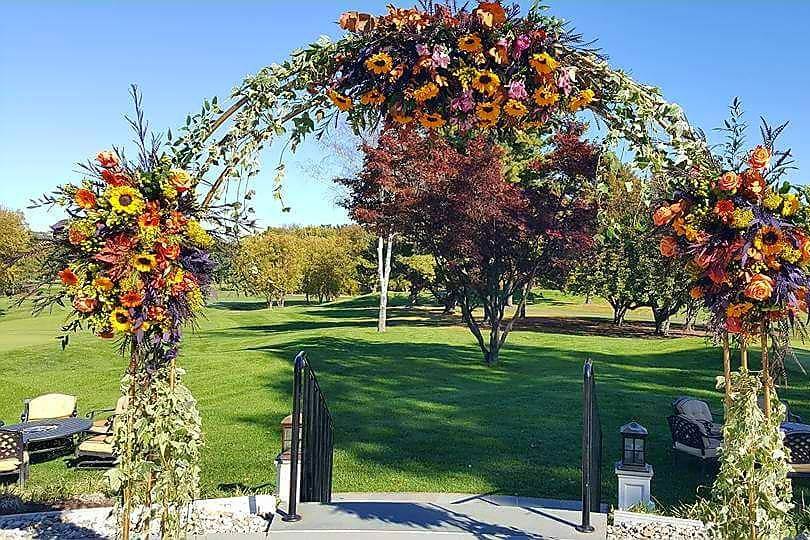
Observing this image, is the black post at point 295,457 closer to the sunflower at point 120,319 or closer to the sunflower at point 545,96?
the sunflower at point 120,319

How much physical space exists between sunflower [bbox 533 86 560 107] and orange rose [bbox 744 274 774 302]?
3.99 ft

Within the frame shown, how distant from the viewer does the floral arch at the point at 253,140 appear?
297cm

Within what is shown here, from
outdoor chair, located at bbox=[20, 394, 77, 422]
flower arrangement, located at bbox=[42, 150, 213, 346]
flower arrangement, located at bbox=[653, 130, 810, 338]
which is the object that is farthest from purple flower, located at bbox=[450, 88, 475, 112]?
outdoor chair, located at bbox=[20, 394, 77, 422]

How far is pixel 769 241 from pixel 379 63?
1.86m

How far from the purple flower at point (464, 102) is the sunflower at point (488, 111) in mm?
43

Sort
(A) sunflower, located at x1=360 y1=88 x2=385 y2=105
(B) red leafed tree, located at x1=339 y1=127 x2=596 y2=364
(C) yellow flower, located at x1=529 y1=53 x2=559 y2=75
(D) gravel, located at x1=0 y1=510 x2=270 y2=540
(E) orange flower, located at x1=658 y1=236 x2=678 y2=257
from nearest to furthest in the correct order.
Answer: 1. (E) orange flower, located at x1=658 y1=236 x2=678 y2=257
2. (C) yellow flower, located at x1=529 y1=53 x2=559 y2=75
3. (A) sunflower, located at x1=360 y1=88 x2=385 y2=105
4. (D) gravel, located at x1=0 y1=510 x2=270 y2=540
5. (B) red leafed tree, located at x1=339 y1=127 x2=596 y2=364

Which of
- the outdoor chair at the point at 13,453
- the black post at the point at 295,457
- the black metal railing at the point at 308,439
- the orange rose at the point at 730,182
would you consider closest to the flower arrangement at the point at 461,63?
the orange rose at the point at 730,182

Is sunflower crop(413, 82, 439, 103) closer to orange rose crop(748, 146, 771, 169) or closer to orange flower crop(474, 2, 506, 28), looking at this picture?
orange flower crop(474, 2, 506, 28)

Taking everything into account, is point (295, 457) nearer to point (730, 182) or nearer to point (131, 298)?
point (131, 298)

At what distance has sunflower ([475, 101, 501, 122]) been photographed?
351 cm

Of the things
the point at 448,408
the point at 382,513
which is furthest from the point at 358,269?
the point at 382,513

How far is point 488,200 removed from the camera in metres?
12.9

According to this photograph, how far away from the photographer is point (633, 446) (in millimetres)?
5012

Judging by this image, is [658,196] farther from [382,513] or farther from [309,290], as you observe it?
[309,290]
